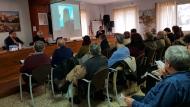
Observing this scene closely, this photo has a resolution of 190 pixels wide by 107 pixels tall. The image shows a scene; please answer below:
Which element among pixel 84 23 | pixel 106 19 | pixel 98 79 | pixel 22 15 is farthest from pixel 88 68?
pixel 106 19

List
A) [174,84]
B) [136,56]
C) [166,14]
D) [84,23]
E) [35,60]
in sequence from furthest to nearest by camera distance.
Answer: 1. [84,23]
2. [166,14]
3. [136,56]
4. [35,60]
5. [174,84]

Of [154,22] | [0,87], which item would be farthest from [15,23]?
[154,22]

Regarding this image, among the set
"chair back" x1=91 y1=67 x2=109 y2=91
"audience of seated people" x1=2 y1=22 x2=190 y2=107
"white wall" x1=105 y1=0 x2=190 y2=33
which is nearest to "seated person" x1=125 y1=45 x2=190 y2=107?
"audience of seated people" x1=2 y1=22 x2=190 y2=107

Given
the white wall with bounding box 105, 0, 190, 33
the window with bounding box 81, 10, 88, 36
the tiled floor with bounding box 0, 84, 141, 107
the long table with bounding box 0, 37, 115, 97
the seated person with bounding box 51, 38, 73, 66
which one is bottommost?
the tiled floor with bounding box 0, 84, 141, 107

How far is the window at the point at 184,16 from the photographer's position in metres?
8.66

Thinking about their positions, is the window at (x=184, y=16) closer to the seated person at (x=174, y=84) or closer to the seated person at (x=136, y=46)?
the seated person at (x=136, y=46)

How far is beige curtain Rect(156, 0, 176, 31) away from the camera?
8914 mm

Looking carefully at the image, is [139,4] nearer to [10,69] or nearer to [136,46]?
[136,46]

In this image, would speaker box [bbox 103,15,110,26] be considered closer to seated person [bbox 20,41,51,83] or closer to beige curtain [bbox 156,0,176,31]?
beige curtain [bbox 156,0,176,31]

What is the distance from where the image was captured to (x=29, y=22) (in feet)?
24.6

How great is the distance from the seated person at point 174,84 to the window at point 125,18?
8.98 meters

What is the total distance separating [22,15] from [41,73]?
4.62 meters

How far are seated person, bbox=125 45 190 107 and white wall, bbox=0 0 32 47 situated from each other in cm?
625

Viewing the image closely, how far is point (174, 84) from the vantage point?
54.3 inches
